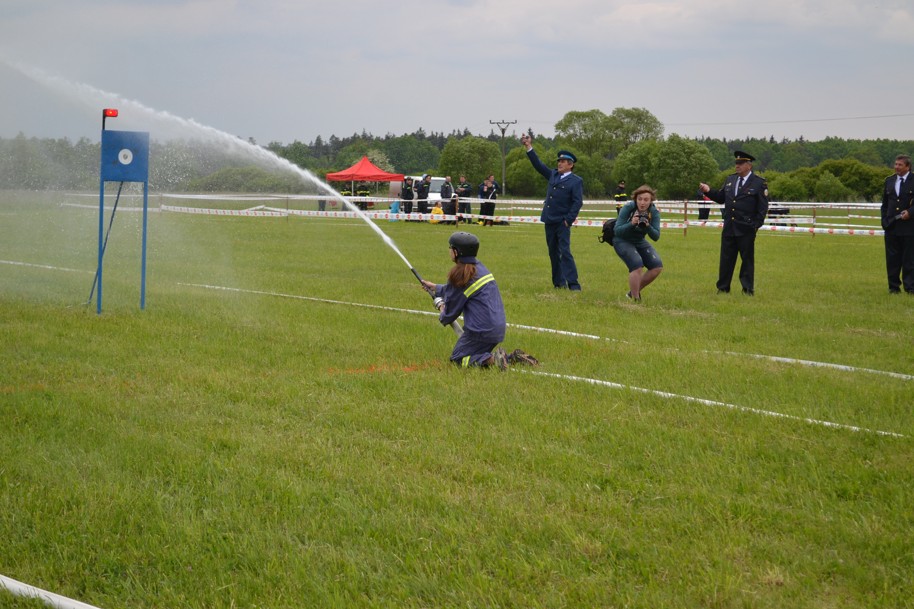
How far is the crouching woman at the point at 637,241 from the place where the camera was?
13109mm

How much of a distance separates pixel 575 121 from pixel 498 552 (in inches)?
4674

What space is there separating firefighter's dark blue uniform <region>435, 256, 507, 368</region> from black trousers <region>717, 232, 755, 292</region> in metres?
6.69

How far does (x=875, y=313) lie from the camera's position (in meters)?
12.4

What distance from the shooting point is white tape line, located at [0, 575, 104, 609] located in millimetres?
3693

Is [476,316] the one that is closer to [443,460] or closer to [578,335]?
[578,335]

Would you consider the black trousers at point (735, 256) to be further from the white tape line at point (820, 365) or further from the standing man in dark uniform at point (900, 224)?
the white tape line at point (820, 365)

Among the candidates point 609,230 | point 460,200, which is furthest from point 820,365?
point 460,200

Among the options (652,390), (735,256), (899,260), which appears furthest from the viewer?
(899,260)

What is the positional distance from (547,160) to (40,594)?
8307cm

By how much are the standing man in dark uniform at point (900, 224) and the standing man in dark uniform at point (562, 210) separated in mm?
5007

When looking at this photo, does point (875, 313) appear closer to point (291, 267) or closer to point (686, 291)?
point (686, 291)

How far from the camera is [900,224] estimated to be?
14570 millimetres

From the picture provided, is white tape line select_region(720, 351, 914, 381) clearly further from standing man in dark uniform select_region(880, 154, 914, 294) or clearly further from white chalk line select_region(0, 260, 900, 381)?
standing man in dark uniform select_region(880, 154, 914, 294)

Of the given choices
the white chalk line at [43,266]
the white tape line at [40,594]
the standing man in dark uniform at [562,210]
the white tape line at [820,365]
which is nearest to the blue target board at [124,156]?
the white chalk line at [43,266]
